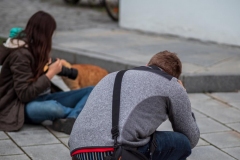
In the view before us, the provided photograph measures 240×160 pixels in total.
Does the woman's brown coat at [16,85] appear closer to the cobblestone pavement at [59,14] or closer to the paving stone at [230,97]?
the paving stone at [230,97]

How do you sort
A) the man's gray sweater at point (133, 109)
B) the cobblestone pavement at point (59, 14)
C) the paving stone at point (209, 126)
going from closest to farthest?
1. the man's gray sweater at point (133, 109)
2. the paving stone at point (209, 126)
3. the cobblestone pavement at point (59, 14)

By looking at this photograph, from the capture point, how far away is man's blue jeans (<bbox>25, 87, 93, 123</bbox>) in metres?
5.27

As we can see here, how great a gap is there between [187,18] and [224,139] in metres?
4.22

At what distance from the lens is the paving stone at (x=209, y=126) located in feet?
18.0

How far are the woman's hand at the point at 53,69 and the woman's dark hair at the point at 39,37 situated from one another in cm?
9

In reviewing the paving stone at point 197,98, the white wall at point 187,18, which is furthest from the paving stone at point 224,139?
the white wall at point 187,18

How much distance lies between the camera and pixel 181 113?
3.76 m

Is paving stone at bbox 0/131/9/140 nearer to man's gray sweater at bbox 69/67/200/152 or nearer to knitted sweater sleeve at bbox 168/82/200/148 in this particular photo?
man's gray sweater at bbox 69/67/200/152

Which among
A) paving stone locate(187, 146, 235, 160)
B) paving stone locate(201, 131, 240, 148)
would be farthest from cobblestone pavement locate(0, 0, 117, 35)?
paving stone locate(187, 146, 235, 160)

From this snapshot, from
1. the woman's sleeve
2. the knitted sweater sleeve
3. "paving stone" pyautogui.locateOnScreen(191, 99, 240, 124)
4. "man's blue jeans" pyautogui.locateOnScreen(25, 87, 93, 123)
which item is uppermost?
the knitted sweater sleeve

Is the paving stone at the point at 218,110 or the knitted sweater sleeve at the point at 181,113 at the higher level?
the knitted sweater sleeve at the point at 181,113

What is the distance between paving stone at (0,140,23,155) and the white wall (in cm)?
465

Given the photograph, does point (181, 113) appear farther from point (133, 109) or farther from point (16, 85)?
point (16, 85)

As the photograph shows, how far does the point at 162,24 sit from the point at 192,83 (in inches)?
120
